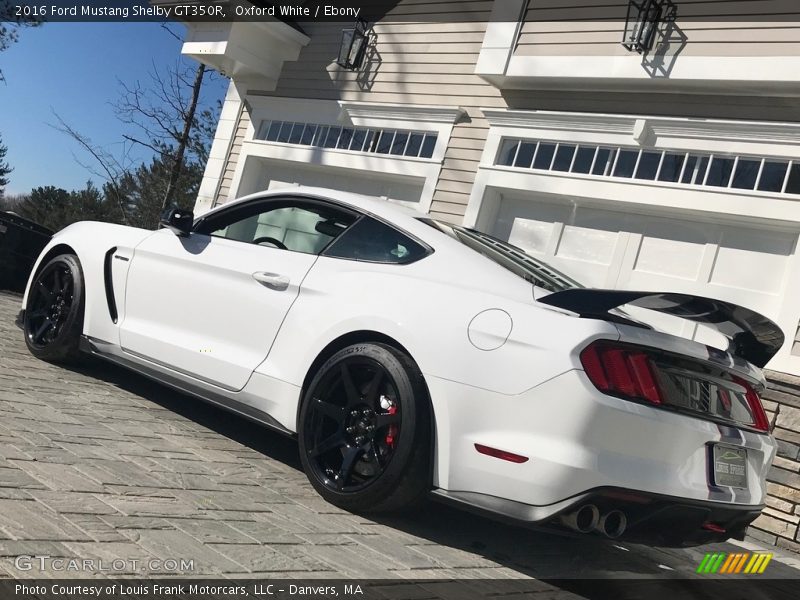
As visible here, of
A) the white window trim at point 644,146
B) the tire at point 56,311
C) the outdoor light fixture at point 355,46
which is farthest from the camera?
the outdoor light fixture at point 355,46

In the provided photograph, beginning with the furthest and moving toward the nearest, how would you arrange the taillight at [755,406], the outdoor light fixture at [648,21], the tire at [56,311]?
the outdoor light fixture at [648,21]
the tire at [56,311]
the taillight at [755,406]

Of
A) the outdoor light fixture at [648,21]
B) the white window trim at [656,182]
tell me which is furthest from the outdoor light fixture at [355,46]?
the outdoor light fixture at [648,21]

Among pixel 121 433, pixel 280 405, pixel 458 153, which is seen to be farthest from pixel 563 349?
pixel 458 153

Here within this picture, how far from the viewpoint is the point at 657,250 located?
7215 mm

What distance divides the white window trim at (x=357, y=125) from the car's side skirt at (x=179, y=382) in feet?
15.7

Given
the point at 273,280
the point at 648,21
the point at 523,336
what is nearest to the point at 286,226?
the point at 273,280

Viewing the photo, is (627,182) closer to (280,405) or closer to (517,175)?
(517,175)

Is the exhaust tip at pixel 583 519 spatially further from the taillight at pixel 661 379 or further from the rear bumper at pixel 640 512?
the taillight at pixel 661 379

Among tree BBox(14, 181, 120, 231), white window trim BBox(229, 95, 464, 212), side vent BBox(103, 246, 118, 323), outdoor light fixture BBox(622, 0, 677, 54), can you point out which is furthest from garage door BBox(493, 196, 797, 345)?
tree BBox(14, 181, 120, 231)

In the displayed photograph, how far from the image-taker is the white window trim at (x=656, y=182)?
640 centimetres

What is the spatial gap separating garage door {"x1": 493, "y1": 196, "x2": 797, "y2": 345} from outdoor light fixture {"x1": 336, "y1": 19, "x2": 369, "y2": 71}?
2959 millimetres

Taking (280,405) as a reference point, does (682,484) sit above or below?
above

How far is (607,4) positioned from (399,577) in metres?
6.93

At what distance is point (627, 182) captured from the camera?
24.0ft
